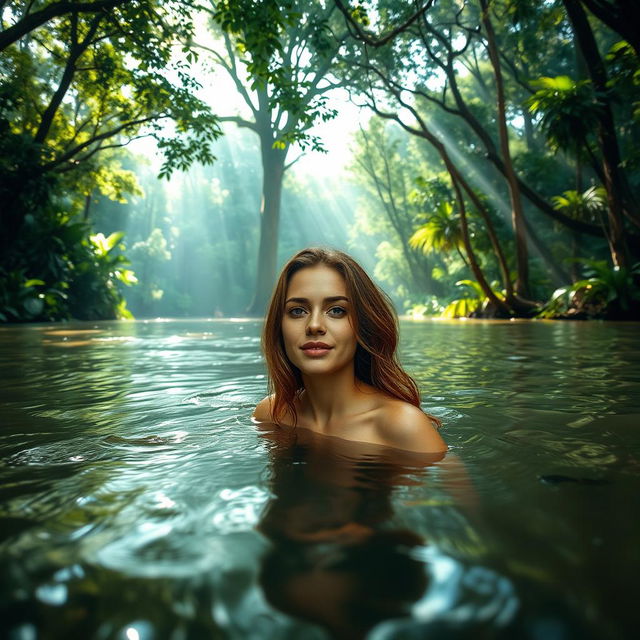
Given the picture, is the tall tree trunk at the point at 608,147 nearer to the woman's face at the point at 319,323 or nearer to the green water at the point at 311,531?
the green water at the point at 311,531

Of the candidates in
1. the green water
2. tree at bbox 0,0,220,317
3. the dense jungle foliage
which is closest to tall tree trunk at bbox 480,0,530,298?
the dense jungle foliage

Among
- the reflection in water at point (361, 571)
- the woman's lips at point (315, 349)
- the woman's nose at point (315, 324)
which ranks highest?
the woman's nose at point (315, 324)

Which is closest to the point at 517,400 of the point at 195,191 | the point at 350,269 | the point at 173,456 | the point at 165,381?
the point at 350,269

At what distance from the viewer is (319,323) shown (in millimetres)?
2361

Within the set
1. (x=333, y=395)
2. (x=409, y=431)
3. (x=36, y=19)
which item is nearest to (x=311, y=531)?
(x=409, y=431)

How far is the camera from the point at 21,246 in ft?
55.9

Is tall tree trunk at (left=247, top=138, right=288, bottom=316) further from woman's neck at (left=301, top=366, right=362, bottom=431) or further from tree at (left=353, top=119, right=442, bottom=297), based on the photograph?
woman's neck at (left=301, top=366, right=362, bottom=431)

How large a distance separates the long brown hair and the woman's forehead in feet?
0.08

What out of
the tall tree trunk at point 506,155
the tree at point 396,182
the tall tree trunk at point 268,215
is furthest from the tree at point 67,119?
the tree at point 396,182

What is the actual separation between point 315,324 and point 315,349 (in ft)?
0.33

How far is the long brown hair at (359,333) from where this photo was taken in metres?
2.50

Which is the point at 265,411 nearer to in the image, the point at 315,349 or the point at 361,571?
the point at 315,349

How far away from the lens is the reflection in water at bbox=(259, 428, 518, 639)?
0.87 m

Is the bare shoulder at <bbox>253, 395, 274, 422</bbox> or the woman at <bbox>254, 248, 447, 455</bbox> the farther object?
the bare shoulder at <bbox>253, 395, 274, 422</bbox>
